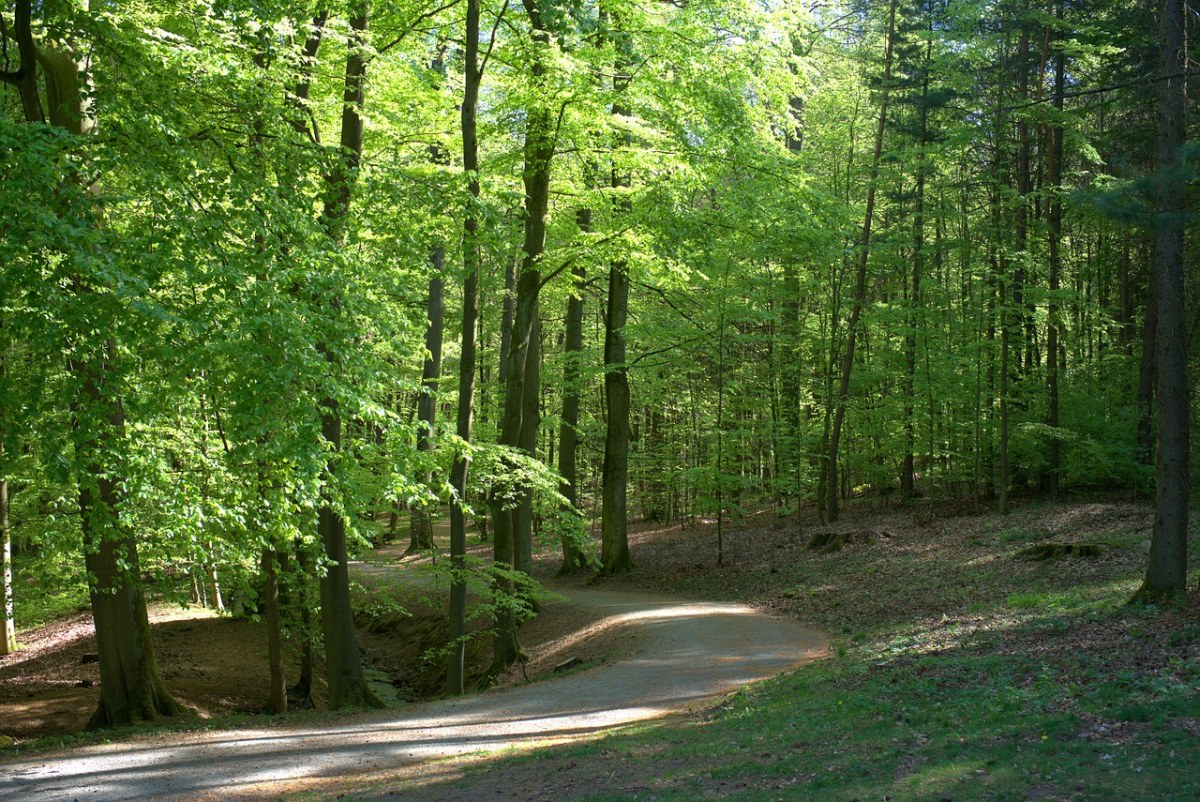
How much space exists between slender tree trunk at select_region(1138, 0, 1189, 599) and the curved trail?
446 cm

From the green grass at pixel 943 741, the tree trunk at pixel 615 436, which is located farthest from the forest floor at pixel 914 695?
the tree trunk at pixel 615 436

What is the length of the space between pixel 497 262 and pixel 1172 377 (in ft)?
35.3

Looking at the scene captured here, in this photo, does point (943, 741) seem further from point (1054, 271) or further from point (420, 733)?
point (1054, 271)

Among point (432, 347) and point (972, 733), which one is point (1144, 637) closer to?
point (972, 733)

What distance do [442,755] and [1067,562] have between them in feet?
37.4

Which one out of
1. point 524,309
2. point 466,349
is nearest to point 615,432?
point 524,309

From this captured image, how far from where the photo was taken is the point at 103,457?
705cm

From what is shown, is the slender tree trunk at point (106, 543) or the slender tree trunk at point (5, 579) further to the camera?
the slender tree trunk at point (5, 579)

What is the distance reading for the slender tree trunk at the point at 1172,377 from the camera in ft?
33.1

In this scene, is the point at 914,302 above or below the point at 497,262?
below

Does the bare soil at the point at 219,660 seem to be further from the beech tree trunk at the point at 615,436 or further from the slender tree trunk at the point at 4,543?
the beech tree trunk at the point at 615,436

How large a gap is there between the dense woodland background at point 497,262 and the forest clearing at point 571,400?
0.28 ft

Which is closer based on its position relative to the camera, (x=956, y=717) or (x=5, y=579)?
(x=956, y=717)

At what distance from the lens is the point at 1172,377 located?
10102mm
